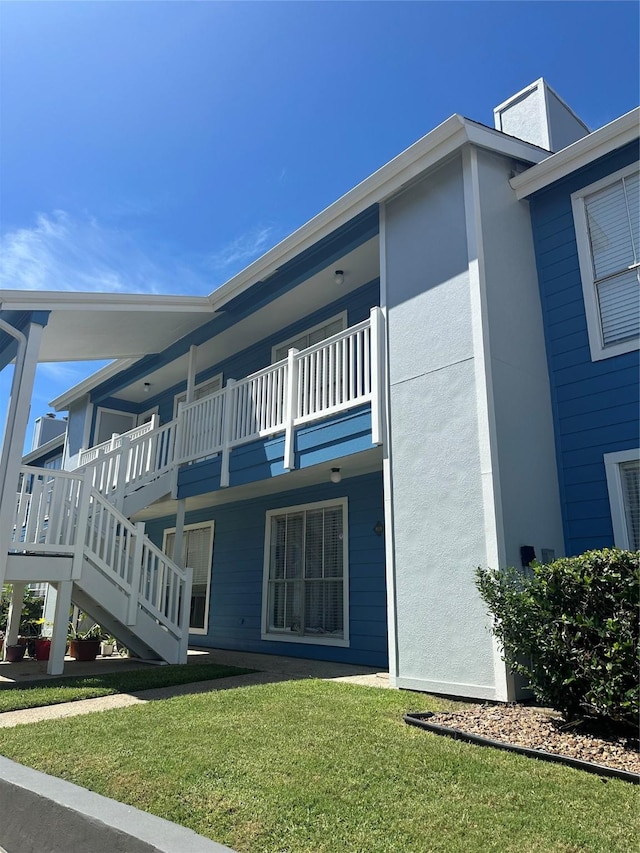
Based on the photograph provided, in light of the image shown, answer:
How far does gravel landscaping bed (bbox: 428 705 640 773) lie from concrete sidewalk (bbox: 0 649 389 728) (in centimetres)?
194

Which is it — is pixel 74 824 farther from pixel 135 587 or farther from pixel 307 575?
pixel 307 575

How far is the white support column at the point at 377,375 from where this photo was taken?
7090 millimetres

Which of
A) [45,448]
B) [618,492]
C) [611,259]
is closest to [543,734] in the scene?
[618,492]

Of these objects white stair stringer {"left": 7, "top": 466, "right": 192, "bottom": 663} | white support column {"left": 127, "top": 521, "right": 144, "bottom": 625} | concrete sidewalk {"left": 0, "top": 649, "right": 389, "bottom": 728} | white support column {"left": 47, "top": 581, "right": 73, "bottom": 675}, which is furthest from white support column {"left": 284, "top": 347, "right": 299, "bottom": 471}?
white support column {"left": 47, "top": 581, "right": 73, "bottom": 675}

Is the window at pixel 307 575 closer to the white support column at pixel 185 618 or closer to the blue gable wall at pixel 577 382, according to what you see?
the white support column at pixel 185 618

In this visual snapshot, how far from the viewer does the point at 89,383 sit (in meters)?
15.1

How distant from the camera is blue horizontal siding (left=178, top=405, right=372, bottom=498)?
750 cm

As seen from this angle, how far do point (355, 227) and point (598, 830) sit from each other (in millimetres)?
7397

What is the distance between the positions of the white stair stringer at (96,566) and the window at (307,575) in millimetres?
1813

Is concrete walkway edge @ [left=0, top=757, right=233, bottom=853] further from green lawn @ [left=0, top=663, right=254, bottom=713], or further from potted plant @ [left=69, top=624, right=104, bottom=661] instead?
potted plant @ [left=69, top=624, right=104, bottom=661]

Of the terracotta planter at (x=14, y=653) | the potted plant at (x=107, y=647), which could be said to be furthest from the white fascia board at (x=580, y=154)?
the potted plant at (x=107, y=647)

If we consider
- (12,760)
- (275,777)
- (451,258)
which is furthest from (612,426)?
(12,760)

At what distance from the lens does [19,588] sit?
9.73 meters

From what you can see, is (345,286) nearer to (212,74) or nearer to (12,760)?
(212,74)
